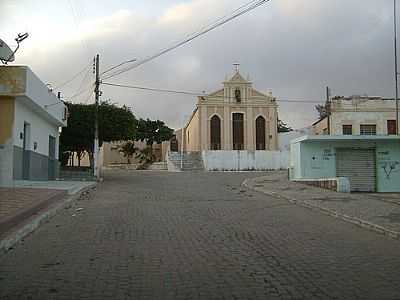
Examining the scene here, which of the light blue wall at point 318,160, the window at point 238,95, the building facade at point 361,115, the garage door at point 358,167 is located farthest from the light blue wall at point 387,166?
the window at point 238,95

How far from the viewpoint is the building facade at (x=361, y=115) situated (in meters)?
43.5

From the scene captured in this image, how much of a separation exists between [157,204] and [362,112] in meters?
32.4

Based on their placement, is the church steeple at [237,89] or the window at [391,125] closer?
the window at [391,125]

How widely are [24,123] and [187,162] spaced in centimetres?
2710

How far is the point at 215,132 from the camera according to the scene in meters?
53.6

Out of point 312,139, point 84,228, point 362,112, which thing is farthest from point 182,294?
point 362,112

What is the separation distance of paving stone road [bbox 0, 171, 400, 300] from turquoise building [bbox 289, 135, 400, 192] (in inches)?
503

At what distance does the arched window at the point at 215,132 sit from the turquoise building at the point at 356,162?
27751mm

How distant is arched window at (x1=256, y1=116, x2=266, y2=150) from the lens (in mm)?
53969

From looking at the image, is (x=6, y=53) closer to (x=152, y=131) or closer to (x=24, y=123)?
(x=24, y=123)

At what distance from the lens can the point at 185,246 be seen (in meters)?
8.73

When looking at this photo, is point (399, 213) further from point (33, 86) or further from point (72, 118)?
point (72, 118)

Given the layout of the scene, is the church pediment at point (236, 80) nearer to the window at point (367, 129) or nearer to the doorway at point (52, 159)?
the window at point (367, 129)

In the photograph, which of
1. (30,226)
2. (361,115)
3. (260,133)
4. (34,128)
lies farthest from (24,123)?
(260,133)
